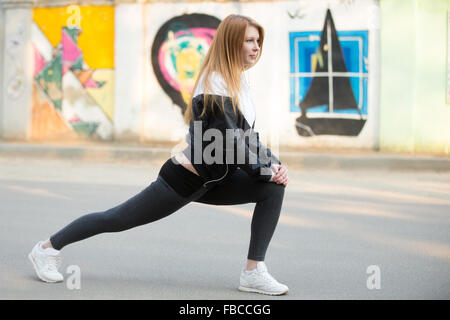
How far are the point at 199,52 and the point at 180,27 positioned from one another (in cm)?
67

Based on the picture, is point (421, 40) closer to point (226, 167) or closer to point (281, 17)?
point (281, 17)

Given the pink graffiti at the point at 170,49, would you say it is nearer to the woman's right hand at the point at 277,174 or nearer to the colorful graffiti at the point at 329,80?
the colorful graffiti at the point at 329,80

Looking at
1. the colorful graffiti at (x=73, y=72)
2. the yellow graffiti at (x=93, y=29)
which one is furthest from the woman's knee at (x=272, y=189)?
the yellow graffiti at (x=93, y=29)

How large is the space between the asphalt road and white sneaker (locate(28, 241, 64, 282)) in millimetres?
53

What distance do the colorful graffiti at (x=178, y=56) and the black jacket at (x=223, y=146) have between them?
37.9 feet

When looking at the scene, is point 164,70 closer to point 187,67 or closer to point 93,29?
point 187,67

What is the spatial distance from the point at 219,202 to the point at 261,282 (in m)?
0.53

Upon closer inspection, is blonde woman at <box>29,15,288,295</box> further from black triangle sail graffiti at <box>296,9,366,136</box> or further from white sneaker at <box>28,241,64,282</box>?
black triangle sail graffiti at <box>296,9,366,136</box>

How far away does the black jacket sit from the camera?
13.0ft

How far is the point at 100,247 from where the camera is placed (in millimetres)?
5742

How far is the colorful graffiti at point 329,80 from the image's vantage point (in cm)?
1430

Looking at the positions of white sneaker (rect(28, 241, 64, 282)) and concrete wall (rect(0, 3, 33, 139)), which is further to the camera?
concrete wall (rect(0, 3, 33, 139))

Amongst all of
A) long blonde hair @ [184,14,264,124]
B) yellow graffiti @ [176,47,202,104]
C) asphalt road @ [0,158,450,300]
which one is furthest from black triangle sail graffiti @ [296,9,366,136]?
long blonde hair @ [184,14,264,124]

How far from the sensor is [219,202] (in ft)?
13.9
